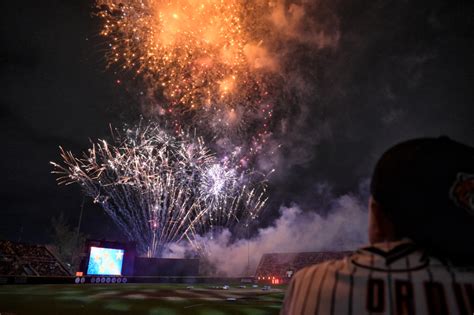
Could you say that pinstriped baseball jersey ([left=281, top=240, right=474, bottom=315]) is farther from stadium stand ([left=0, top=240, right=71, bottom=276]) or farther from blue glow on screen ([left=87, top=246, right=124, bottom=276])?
blue glow on screen ([left=87, top=246, right=124, bottom=276])

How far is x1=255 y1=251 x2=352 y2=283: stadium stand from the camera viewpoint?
152 ft

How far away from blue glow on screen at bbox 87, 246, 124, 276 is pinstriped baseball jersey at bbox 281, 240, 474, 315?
103 feet

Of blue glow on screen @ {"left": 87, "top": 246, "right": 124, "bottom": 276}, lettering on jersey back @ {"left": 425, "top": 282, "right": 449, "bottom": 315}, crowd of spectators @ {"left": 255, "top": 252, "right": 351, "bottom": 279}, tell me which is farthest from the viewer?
crowd of spectators @ {"left": 255, "top": 252, "right": 351, "bottom": 279}

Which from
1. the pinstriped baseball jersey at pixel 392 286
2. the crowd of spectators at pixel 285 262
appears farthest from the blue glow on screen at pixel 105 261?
the pinstriped baseball jersey at pixel 392 286

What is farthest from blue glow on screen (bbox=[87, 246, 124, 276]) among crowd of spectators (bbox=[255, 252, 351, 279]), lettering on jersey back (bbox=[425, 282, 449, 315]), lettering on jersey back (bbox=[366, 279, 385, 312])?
lettering on jersey back (bbox=[425, 282, 449, 315])

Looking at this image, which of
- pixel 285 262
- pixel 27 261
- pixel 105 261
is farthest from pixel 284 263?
pixel 27 261

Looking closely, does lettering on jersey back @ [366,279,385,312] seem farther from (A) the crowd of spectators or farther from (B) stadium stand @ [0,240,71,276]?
Answer: (A) the crowd of spectators

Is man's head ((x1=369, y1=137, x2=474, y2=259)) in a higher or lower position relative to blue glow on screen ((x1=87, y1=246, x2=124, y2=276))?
higher

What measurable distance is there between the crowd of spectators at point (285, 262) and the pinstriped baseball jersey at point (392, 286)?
155ft

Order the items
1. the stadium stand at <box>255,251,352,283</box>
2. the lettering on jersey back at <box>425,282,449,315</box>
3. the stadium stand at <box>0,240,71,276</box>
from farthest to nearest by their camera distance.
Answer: the stadium stand at <box>255,251,352,283</box> → the stadium stand at <box>0,240,71,276</box> → the lettering on jersey back at <box>425,282,449,315</box>

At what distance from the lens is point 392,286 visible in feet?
3.85

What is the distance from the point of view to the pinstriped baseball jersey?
1146 millimetres

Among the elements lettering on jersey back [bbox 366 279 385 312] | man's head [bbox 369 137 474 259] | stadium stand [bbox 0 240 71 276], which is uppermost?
man's head [bbox 369 137 474 259]

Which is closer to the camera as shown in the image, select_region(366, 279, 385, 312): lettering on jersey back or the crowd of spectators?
select_region(366, 279, 385, 312): lettering on jersey back
